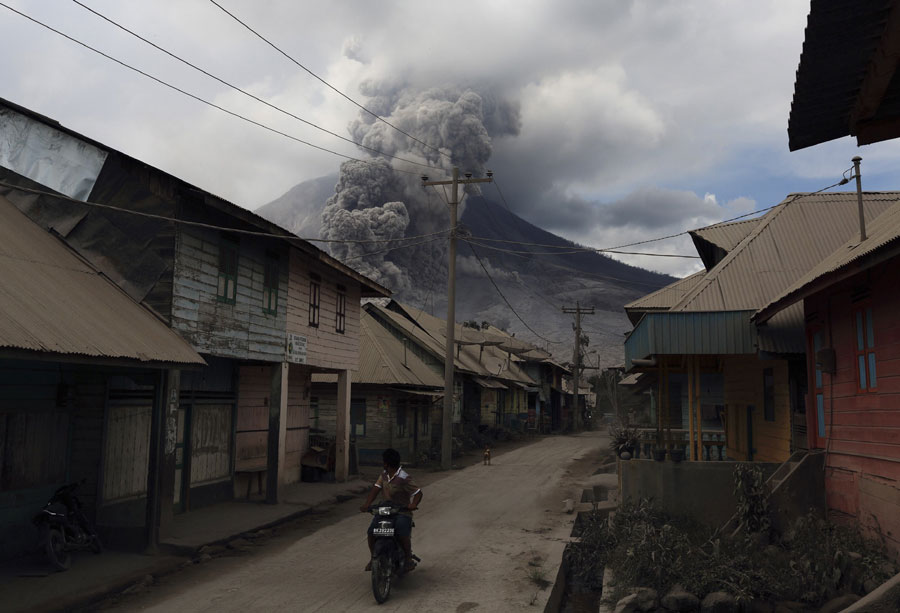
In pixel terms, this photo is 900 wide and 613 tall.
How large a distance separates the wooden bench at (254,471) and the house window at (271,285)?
3.94 meters

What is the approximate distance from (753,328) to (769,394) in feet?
11.2

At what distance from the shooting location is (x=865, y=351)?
30.7ft

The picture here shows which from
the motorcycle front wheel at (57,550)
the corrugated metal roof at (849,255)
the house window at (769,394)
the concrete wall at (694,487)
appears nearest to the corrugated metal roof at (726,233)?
the house window at (769,394)

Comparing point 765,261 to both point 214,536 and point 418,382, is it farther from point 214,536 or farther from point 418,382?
point 418,382

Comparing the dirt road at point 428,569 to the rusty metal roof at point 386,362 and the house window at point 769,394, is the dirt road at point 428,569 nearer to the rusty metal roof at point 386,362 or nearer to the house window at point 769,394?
the house window at point 769,394

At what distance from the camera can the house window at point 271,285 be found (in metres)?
15.5

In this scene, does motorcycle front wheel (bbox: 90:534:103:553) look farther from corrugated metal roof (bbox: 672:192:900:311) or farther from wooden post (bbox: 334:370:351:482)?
corrugated metal roof (bbox: 672:192:900:311)

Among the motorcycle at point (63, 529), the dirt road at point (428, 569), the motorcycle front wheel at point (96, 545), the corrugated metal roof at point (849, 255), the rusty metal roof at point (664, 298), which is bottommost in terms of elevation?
the dirt road at point (428, 569)

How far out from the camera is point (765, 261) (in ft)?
49.4

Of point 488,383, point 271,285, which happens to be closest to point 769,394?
point 271,285

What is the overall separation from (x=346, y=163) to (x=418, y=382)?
404 ft

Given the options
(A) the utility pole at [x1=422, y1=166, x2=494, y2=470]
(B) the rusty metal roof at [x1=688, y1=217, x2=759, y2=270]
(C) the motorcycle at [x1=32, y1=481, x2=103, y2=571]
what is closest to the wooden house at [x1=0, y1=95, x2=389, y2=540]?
(C) the motorcycle at [x1=32, y1=481, x2=103, y2=571]

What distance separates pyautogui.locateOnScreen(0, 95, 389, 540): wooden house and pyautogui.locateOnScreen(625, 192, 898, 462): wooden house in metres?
8.12

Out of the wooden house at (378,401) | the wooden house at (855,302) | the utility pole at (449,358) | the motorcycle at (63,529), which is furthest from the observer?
the wooden house at (378,401)
